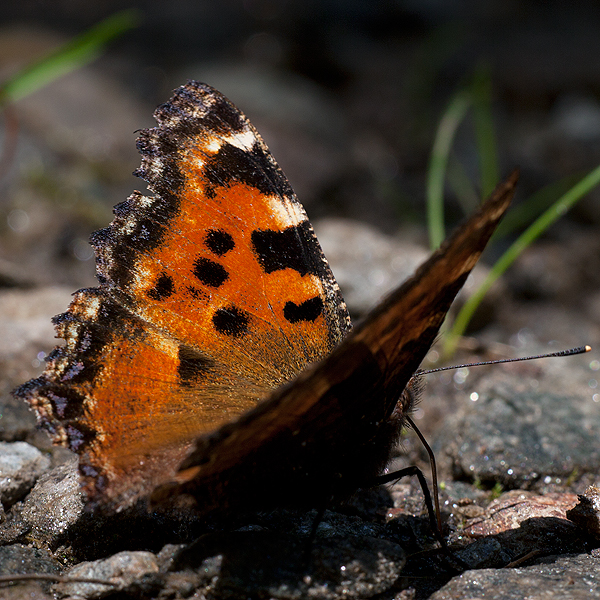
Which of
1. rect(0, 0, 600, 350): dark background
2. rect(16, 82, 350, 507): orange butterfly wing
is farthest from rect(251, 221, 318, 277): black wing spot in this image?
rect(0, 0, 600, 350): dark background

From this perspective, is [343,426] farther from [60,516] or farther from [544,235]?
[544,235]

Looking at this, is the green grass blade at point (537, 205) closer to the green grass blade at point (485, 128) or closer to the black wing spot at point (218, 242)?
the green grass blade at point (485, 128)

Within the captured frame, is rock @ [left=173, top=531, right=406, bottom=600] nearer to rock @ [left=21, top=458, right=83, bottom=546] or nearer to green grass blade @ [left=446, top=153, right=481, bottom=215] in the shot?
rock @ [left=21, top=458, right=83, bottom=546]

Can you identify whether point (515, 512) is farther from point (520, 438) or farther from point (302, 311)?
point (302, 311)

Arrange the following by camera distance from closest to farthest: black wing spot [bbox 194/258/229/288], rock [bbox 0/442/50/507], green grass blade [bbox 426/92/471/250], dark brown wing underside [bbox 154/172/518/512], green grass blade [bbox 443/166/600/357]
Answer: dark brown wing underside [bbox 154/172/518/512] → rock [bbox 0/442/50/507] → black wing spot [bbox 194/258/229/288] → green grass blade [bbox 443/166/600/357] → green grass blade [bbox 426/92/471/250]

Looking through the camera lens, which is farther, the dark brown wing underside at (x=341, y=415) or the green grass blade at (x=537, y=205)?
the green grass blade at (x=537, y=205)

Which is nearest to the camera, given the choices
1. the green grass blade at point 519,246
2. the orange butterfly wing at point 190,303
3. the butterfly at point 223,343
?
the butterfly at point 223,343

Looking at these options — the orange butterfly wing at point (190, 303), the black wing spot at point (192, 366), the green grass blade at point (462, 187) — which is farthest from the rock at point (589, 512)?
the green grass blade at point (462, 187)

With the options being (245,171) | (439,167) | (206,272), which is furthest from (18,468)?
(439,167)
